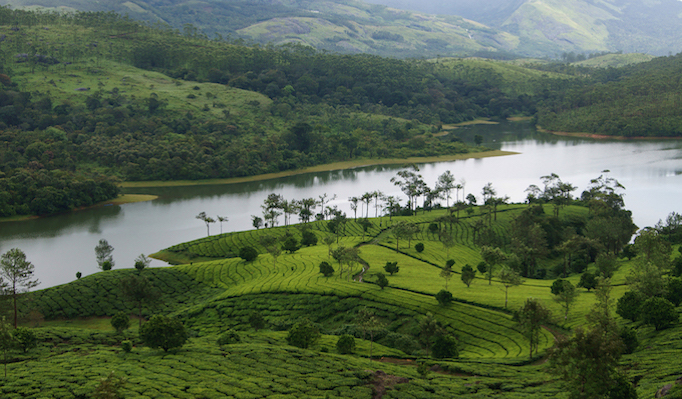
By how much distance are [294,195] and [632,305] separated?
264 feet

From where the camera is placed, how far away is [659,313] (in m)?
34.7

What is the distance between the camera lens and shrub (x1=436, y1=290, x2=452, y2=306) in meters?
45.5

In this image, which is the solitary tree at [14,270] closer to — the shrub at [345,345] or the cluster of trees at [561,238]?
the shrub at [345,345]

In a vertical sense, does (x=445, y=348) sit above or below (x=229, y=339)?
above

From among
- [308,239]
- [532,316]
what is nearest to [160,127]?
[308,239]

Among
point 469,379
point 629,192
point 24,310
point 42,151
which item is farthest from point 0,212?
point 629,192

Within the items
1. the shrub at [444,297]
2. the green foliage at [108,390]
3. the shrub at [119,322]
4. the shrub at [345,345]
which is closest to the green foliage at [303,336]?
the shrub at [345,345]

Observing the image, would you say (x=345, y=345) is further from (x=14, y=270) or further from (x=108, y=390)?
(x=14, y=270)

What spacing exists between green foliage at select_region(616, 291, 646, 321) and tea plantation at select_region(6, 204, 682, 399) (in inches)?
35.5

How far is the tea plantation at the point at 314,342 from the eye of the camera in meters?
30.1

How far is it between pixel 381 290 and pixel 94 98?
141m

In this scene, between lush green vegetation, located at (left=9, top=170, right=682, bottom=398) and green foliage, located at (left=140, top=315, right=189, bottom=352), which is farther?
green foliage, located at (left=140, top=315, right=189, bottom=352)

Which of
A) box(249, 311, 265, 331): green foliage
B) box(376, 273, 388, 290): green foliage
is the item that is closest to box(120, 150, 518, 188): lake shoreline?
box(376, 273, 388, 290): green foliage

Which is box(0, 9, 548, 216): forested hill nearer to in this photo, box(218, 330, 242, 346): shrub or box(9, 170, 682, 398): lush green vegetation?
box(9, 170, 682, 398): lush green vegetation
